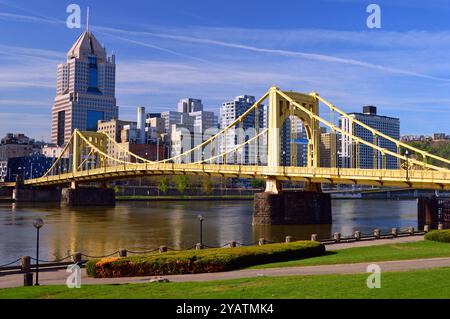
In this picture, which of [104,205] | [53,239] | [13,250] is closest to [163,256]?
[13,250]

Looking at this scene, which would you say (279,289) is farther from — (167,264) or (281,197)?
(281,197)

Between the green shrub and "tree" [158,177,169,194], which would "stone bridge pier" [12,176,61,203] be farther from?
the green shrub

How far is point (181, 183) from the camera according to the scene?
16038 cm

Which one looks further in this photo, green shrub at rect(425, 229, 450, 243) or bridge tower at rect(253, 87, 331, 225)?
bridge tower at rect(253, 87, 331, 225)

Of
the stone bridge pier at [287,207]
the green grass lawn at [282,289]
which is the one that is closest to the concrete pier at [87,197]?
Result: the stone bridge pier at [287,207]

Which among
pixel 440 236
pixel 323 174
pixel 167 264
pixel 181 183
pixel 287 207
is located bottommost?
pixel 167 264

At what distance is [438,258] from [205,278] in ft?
35.2

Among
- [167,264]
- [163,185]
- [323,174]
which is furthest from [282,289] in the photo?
[163,185]

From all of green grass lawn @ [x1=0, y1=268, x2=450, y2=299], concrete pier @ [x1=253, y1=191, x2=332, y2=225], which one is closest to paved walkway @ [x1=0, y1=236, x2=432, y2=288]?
green grass lawn @ [x1=0, y1=268, x2=450, y2=299]

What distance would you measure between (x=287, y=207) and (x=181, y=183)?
304 feet

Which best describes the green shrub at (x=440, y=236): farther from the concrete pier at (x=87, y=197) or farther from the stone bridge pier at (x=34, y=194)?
the stone bridge pier at (x=34, y=194)

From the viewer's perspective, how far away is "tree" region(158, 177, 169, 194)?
6287 inches
